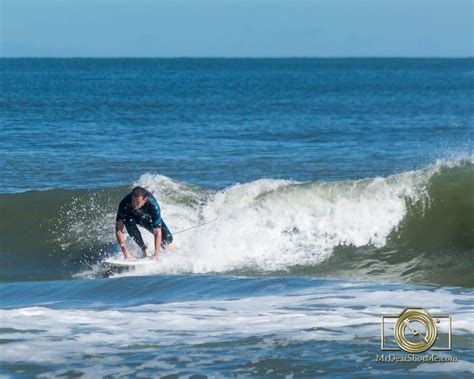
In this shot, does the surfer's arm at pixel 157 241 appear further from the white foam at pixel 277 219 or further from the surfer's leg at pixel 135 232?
the surfer's leg at pixel 135 232

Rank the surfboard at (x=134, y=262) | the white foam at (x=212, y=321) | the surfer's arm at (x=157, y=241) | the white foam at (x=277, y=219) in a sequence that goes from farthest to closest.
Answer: the white foam at (x=277, y=219) < the surfer's arm at (x=157, y=241) < the surfboard at (x=134, y=262) < the white foam at (x=212, y=321)

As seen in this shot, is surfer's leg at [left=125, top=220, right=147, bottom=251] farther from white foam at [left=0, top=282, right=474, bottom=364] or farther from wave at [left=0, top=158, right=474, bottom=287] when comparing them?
white foam at [left=0, top=282, right=474, bottom=364]

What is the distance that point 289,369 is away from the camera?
632 cm

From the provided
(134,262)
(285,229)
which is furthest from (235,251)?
(134,262)

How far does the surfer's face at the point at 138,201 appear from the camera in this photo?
37.2 ft

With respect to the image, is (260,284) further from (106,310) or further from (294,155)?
(294,155)

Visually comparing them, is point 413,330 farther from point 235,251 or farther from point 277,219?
point 277,219

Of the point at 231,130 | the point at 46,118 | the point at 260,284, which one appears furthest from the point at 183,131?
the point at 260,284

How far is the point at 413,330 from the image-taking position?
23.6ft

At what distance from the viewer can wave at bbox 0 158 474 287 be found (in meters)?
11.9

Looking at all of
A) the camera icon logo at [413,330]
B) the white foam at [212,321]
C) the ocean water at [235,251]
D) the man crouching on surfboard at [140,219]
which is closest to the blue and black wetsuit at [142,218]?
the man crouching on surfboard at [140,219]

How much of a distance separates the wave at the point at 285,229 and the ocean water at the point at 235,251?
0.04 metres

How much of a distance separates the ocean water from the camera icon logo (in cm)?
10

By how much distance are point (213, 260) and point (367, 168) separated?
33.1 feet
